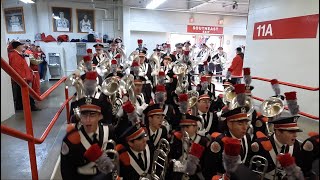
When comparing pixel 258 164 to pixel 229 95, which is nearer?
pixel 258 164

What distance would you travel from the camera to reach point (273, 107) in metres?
3.17

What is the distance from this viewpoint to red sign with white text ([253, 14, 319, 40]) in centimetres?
548

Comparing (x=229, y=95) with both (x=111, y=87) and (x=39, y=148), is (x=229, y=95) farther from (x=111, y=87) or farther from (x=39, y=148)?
(x=39, y=148)

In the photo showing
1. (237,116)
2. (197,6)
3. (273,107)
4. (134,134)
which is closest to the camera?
(134,134)

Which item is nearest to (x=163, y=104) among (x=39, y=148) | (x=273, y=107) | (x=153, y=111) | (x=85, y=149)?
(x=153, y=111)

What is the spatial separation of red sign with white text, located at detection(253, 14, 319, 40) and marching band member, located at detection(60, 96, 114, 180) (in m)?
4.74

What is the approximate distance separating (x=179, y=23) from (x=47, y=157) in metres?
12.5

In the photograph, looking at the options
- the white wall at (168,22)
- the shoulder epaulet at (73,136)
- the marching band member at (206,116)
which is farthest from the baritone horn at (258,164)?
the white wall at (168,22)

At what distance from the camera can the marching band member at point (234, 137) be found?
8.10 ft

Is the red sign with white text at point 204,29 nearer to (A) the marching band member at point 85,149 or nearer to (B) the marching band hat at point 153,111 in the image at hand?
(B) the marching band hat at point 153,111

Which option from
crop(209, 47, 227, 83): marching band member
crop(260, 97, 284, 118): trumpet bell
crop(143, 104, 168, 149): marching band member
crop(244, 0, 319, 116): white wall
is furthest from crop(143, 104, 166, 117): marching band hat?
crop(209, 47, 227, 83): marching band member

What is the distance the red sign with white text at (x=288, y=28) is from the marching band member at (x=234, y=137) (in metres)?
3.57

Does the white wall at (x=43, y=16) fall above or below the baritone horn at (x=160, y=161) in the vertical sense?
above

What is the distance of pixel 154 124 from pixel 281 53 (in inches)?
200
